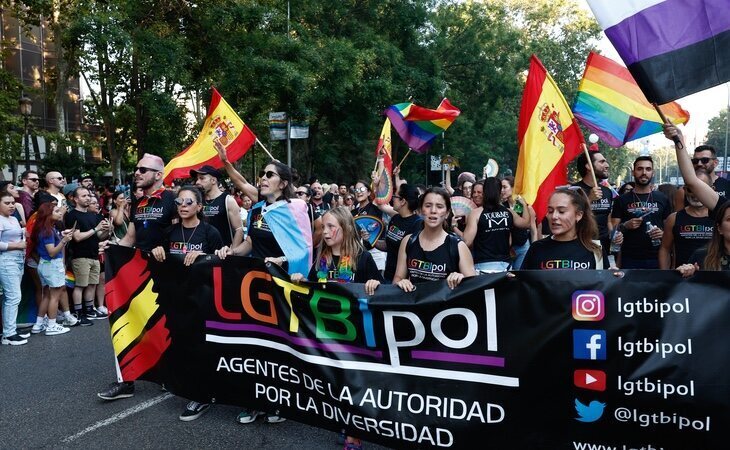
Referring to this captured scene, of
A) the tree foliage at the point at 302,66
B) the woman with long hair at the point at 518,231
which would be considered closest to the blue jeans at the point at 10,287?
the woman with long hair at the point at 518,231

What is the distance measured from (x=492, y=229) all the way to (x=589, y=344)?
2985mm

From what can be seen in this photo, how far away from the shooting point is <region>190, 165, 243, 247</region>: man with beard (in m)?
6.06

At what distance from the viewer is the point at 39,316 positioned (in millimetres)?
8000

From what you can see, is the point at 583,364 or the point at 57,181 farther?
the point at 57,181

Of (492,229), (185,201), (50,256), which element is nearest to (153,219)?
(185,201)

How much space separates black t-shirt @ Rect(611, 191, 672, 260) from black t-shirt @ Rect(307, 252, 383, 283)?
10.5ft

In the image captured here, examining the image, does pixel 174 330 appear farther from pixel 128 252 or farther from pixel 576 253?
pixel 576 253

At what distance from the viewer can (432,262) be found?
13.6 feet

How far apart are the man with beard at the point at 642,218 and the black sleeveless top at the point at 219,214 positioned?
4.12 metres

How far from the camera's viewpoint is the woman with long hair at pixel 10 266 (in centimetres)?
730

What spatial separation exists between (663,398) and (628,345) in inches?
12.1

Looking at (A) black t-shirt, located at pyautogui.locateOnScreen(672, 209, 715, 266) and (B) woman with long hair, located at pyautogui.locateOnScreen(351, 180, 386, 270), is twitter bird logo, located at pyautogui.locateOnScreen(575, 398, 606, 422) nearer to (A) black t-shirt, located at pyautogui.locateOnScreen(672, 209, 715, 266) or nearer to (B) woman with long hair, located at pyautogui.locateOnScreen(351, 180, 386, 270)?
(A) black t-shirt, located at pyautogui.locateOnScreen(672, 209, 715, 266)

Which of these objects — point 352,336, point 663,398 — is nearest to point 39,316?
point 352,336

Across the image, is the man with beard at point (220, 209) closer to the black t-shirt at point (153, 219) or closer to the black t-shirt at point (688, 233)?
the black t-shirt at point (153, 219)
